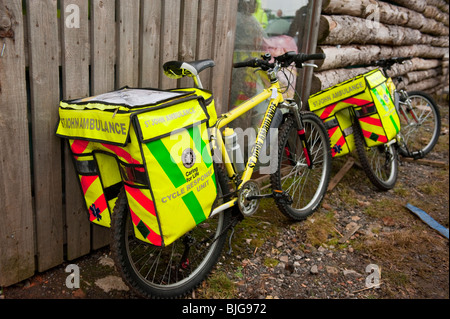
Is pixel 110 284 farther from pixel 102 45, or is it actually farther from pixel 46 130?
pixel 102 45

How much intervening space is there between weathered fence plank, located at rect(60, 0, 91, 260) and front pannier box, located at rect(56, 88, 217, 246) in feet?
0.51

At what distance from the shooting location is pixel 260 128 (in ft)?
9.98

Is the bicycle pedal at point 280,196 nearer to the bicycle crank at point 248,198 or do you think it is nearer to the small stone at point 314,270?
the bicycle crank at point 248,198

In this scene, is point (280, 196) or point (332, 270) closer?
point (332, 270)

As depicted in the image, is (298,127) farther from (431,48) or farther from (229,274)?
(431,48)

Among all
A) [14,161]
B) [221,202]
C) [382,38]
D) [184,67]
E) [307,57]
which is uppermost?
[382,38]

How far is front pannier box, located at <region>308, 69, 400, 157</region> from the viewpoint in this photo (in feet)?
12.6

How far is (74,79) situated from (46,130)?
1.10ft

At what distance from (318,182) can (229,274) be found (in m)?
1.59

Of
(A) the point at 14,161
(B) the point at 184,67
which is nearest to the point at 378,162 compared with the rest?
(B) the point at 184,67

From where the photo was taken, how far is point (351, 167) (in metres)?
4.81

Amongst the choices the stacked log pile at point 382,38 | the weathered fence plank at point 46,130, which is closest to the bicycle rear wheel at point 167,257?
the weathered fence plank at point 46,130

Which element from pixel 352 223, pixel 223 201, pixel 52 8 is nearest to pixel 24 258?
pixel 223 201

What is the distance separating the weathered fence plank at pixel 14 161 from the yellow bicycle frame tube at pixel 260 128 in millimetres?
1063
